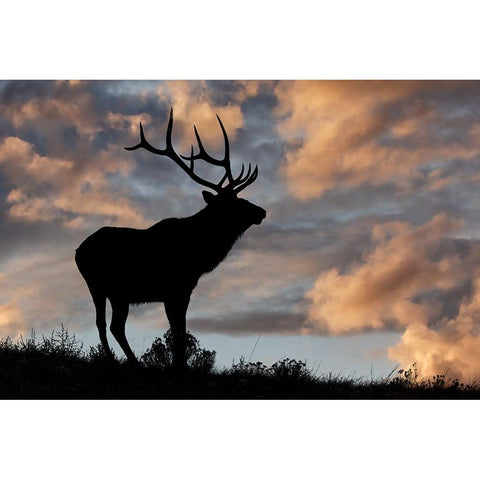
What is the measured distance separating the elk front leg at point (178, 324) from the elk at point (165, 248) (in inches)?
5.3

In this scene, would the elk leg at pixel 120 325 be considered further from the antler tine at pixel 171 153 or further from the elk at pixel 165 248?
the antler tine at pixel 171 153

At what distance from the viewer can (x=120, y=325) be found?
8.29m

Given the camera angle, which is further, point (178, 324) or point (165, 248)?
point (165, 248)

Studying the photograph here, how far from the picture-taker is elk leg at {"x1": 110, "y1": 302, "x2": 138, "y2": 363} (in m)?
8.22

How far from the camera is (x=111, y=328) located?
8312 mm

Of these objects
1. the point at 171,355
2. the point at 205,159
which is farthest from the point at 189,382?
the point at 205,159

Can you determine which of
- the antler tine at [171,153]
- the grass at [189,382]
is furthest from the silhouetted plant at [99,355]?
the antler tine at [171,153]

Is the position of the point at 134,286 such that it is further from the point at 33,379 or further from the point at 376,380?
the point at 376,380

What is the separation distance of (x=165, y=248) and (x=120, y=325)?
974mm

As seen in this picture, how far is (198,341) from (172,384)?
1.93 ft

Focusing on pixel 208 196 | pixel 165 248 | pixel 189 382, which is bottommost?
pixel 189 382

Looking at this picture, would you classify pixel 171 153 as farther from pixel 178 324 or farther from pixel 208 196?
pixel 178 324

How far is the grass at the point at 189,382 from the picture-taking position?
7305 mm

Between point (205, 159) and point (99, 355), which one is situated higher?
point (205, 159)
